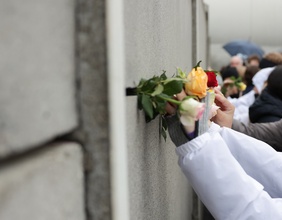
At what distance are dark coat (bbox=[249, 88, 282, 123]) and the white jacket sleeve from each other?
1835 millimetres

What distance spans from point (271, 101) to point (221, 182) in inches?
77.9

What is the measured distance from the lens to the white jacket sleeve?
117 centimetres

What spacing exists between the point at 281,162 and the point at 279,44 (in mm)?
9782

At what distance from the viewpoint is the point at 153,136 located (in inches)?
48.8

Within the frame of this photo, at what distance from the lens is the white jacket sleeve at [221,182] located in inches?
46.1

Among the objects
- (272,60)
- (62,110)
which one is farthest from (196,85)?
(272,60)

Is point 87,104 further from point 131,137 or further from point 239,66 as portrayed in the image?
point 239,66

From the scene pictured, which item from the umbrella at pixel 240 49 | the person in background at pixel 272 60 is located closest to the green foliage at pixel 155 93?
the person in background at pixel 272 60

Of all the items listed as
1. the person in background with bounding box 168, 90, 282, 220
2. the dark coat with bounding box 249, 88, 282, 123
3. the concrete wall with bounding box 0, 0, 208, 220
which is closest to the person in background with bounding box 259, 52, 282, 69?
the dark coat with bounding box 249, 88, 282, 123

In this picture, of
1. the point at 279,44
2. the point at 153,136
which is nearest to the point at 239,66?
the point at 279,44

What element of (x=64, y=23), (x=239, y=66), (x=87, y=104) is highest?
(x=64, y=23)

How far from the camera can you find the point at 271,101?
3.06 meters

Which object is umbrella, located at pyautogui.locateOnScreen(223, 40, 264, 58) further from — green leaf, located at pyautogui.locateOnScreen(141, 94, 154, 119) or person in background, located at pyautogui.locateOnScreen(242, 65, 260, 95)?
green leaf, located at pyautogui.locateOnScreen(141, 94, 154, 119)

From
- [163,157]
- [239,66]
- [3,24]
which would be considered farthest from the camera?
[239,66]
